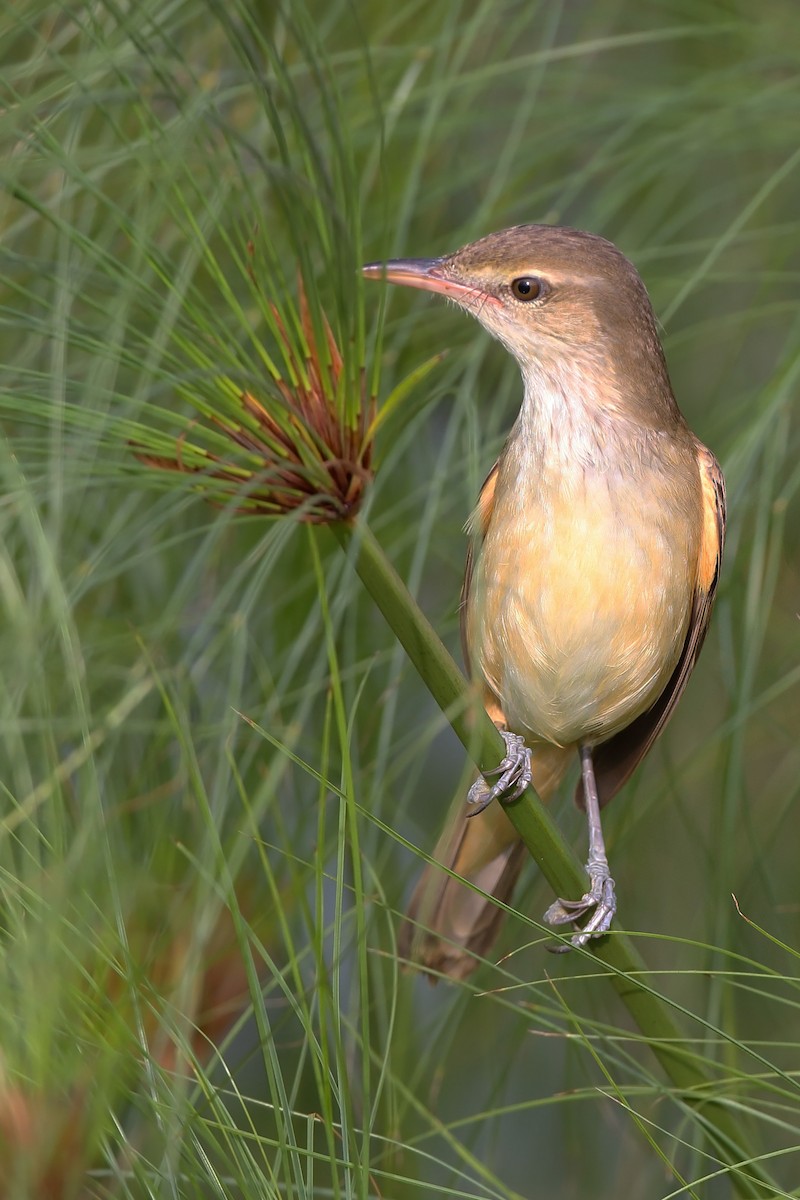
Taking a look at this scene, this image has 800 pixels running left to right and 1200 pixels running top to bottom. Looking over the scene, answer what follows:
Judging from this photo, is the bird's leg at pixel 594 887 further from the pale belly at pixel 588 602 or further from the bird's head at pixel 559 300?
the bird's head at pixel 559 300

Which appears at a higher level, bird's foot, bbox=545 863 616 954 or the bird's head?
the bird's head

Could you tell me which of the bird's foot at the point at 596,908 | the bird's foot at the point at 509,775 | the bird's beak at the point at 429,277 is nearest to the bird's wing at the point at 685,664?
the bird's foot at the point at 596,908

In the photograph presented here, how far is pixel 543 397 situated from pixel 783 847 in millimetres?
1354

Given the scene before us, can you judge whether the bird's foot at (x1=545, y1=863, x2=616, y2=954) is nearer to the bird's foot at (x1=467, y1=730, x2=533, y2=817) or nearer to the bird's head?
the bird's foot at (x1=467, y1=730, x2=533, y2=817)

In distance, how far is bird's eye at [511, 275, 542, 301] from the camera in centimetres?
251

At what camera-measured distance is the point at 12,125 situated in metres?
1.83

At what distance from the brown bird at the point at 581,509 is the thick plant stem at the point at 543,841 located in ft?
1.39

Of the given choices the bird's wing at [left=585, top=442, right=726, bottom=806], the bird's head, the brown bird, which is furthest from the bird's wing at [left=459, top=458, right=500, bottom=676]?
the bird's wing at [left=585, top=442, right=726, bottom=806]

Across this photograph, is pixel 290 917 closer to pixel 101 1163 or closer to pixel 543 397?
pixel 101 1163

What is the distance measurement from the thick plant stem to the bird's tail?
61cm

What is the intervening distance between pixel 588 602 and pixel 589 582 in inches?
1.4

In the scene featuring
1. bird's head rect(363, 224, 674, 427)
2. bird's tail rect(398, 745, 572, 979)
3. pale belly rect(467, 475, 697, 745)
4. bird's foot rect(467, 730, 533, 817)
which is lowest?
bird's tail rect(398, 745, 572, 979)

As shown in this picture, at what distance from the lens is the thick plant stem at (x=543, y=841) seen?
1.64m

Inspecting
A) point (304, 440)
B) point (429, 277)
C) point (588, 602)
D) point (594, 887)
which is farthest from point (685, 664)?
point (304, 440)
